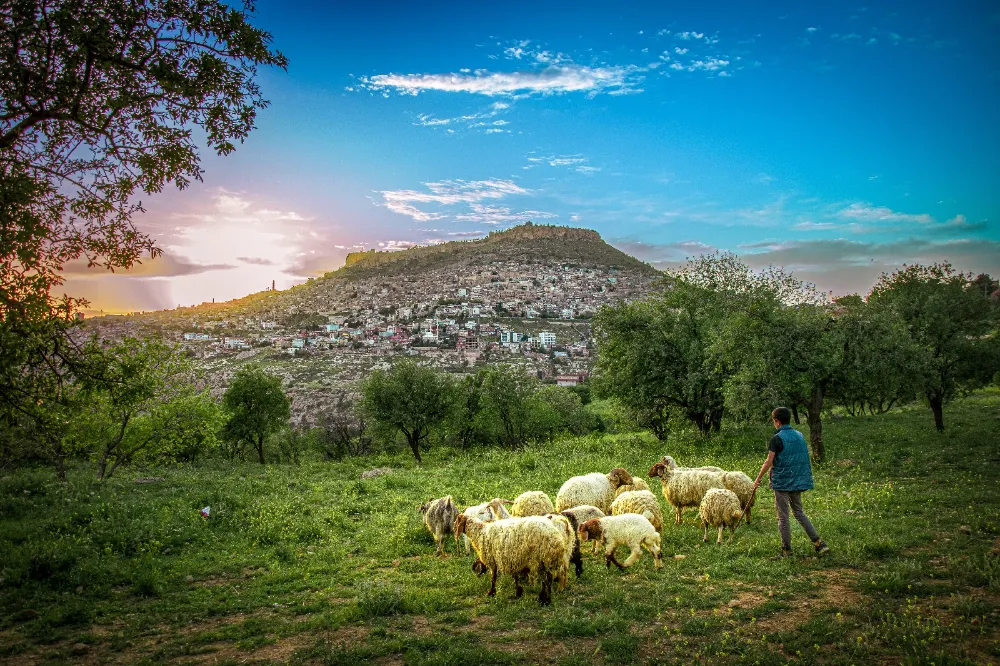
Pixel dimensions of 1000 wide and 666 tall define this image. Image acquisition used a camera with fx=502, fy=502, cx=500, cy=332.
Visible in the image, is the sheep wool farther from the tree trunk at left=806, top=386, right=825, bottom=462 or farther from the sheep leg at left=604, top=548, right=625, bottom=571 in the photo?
the tree trunk at left=806, top=386, right=825, bottom=462

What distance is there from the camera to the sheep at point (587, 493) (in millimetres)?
13367

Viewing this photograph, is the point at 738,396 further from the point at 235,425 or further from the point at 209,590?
the point at 235,425

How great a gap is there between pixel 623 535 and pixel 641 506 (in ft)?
4.92

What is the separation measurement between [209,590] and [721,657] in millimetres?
9753

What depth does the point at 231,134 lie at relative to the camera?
31.7 feet

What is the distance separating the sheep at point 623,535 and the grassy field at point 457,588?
1.01ft

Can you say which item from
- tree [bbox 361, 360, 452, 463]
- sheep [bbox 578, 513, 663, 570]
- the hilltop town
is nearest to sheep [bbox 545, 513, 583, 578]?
sheep [bbox 578, 513, 663, 570]

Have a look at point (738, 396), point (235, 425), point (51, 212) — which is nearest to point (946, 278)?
point (738, 396)

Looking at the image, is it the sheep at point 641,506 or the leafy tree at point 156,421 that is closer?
the sheep at point 641,506

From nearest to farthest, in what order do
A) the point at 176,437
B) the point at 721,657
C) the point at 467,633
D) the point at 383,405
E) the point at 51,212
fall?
the point at 721,657, the point at 467,633, the point at 51,212, the point at 176,437, the point at 383,405

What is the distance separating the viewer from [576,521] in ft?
35.8

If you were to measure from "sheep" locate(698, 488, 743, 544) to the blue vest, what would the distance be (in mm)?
1637

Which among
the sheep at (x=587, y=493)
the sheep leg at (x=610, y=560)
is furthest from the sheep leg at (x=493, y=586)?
the sheep at (x=587, y=493)

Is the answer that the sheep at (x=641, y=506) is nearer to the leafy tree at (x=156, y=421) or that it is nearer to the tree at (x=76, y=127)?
the tree at (x=76, y=127)
